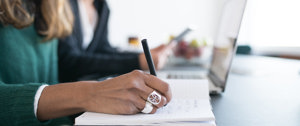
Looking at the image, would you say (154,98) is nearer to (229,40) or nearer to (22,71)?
(229,40)

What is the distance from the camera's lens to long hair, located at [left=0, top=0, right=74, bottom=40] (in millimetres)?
775

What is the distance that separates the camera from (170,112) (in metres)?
0.43

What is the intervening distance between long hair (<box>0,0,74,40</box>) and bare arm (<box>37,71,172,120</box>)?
44 cm

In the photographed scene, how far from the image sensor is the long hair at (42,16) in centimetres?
77

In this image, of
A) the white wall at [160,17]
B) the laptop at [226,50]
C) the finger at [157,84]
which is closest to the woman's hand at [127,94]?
the finger at [157,84]

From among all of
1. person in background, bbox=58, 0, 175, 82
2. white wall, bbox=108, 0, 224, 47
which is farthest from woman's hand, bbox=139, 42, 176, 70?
white wall, bbox=108, 0, 224, 47

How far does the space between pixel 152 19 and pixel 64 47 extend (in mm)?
3025

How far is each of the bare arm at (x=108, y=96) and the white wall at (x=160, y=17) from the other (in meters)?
3.55

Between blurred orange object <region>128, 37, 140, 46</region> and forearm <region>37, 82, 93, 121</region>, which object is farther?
blurred orange object <region>128, 37, 140, 46</region>

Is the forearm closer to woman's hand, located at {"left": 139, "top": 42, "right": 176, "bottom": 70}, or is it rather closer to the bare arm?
the bare arm

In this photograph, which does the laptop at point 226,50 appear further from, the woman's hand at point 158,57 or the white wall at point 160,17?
the white wall at point 160,17

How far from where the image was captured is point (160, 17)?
4082 millimetres

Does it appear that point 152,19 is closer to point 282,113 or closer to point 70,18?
point 70,18

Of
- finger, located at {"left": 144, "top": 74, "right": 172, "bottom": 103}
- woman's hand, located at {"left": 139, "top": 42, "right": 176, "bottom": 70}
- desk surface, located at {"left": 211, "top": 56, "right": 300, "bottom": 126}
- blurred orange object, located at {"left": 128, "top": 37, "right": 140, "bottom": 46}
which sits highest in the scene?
finger, located at {"left": 144, "top": 74, "right": 172, "bottom": 103}
